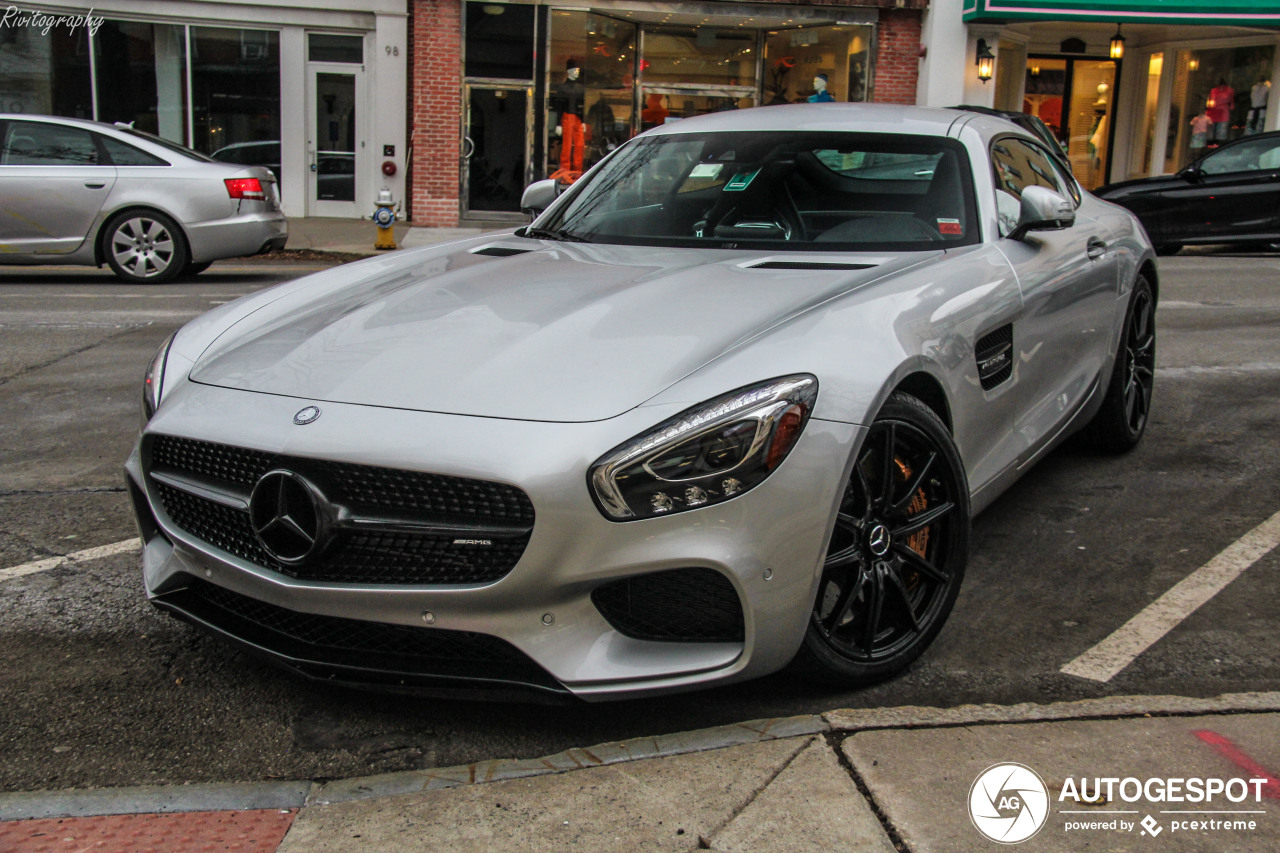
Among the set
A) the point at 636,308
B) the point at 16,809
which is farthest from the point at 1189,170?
the point at 16,809

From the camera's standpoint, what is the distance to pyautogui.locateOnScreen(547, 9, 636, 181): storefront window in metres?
19.2

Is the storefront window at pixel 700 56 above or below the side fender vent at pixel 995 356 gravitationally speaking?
above

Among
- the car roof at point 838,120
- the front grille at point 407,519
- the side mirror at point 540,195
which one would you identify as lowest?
the front grille at point 407,519

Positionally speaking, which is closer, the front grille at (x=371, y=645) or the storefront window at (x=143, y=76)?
the front grille at (x=371, y=645)

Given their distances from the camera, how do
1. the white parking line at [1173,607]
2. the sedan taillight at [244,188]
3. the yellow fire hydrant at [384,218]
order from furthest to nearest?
the yellow fire hydrant at [384,218]
the sedan taillight at [244,188]
the white parking line at [1173,607]

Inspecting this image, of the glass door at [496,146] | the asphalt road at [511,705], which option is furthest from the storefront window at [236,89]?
the asphalt road at [511,705]

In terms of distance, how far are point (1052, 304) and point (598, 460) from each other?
7.10ft

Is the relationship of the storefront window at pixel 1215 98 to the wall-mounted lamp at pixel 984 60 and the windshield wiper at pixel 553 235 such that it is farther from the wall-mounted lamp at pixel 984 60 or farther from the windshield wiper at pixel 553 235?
the windshield wiper at pixel 553 235

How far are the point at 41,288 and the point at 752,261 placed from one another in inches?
383

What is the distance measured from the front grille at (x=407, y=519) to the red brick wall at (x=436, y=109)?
55.4ft

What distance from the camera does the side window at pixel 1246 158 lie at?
1464cm

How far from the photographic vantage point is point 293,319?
3.54 m

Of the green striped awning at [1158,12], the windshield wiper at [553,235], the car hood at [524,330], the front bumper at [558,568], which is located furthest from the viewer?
the green striped awning at [1158,12]

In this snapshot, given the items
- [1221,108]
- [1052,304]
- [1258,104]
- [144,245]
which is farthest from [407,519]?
[1221,108]
